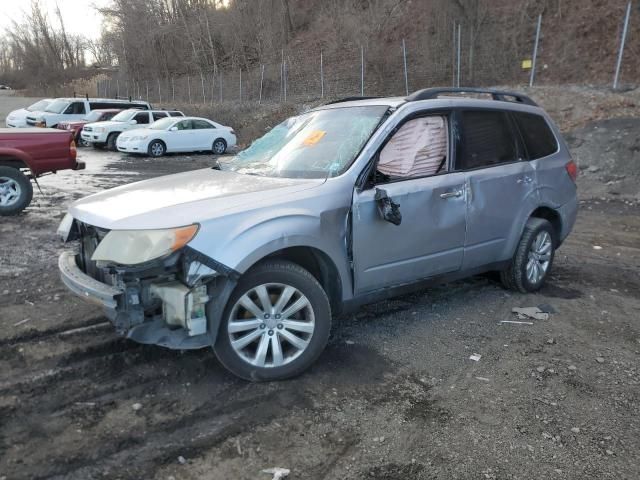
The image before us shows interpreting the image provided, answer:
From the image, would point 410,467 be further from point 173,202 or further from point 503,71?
point 503,71

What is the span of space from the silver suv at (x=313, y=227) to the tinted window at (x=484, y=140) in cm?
2

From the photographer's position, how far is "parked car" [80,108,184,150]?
20.8 m

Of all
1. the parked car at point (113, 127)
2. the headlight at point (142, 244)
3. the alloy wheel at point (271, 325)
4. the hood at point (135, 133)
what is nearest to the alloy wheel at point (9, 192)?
the headlight at point (142, 244)

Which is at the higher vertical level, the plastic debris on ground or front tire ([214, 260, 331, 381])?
front tire ([214, 260, 331, 381])

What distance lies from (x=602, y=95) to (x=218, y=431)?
606 inches

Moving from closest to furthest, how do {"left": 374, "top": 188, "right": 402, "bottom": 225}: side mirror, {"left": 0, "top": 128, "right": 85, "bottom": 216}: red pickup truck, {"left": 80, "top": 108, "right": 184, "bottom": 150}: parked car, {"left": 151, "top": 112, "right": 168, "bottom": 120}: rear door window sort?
{"left": 374, "top": 188, "right": 402, "bottom": 225}: side mirror < {"left": 0, "top": 128, "right": 85, "bottom": 216}: red pickup truck < {"left": 80, "top": 108, "right": 184, "bottom": 150}: parked car < {"left": 151, "top": 112, "right": 168, "bottom": 120}: rear door window

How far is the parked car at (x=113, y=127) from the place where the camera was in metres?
20.8

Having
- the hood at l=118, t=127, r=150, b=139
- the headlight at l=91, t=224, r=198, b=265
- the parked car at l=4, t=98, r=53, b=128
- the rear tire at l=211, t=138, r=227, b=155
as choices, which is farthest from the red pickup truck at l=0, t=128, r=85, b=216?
the parked car at l=4, t=98, r=53, b=128

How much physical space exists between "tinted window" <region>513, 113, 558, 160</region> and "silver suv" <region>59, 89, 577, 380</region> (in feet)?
0.08

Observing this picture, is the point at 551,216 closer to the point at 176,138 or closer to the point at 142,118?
the point at 176,138

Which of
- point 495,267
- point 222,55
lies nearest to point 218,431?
point 495,267

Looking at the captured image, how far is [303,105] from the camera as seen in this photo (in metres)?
24.7

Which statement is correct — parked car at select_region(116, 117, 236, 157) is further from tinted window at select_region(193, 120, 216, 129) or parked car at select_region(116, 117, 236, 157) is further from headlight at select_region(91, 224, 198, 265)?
headlight at select_region(91, 224, 198, 265)

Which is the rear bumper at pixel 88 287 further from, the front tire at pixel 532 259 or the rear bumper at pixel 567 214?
the rear bumper at pixel 567 214
